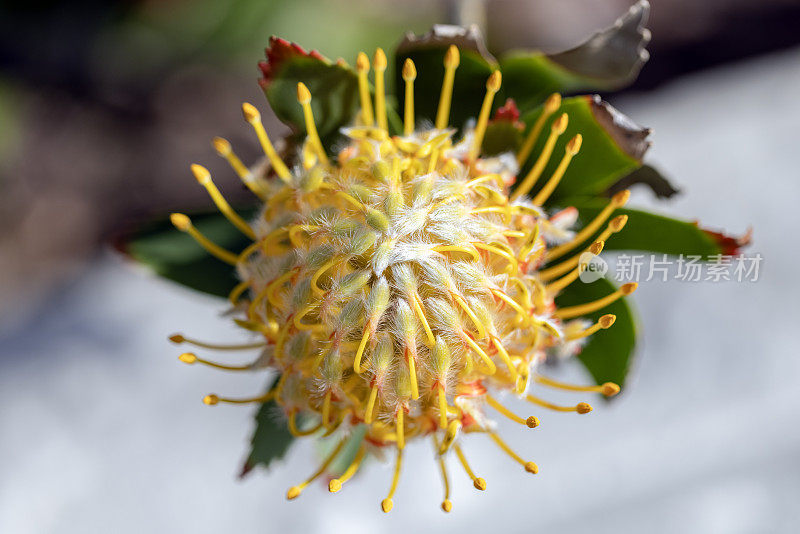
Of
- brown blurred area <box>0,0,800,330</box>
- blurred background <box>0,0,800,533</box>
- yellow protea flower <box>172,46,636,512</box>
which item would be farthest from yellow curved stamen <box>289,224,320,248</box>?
brown blurred area <box>0,0,800,330</box>

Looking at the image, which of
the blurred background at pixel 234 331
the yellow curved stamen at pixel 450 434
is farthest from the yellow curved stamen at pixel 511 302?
the blurred background at pixel 234 331

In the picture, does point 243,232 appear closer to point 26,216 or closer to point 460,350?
point 460,350

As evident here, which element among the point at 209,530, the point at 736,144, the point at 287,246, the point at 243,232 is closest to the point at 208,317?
the point at 209,530

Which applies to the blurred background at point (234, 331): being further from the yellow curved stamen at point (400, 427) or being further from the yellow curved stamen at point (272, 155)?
the yellow curved stamen at point (400, 427)

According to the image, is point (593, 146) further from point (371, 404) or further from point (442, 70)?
point (371, 404)

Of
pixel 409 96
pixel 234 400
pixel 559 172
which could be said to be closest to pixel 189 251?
pixel 234 400

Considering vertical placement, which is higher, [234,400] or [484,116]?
[484,116]
